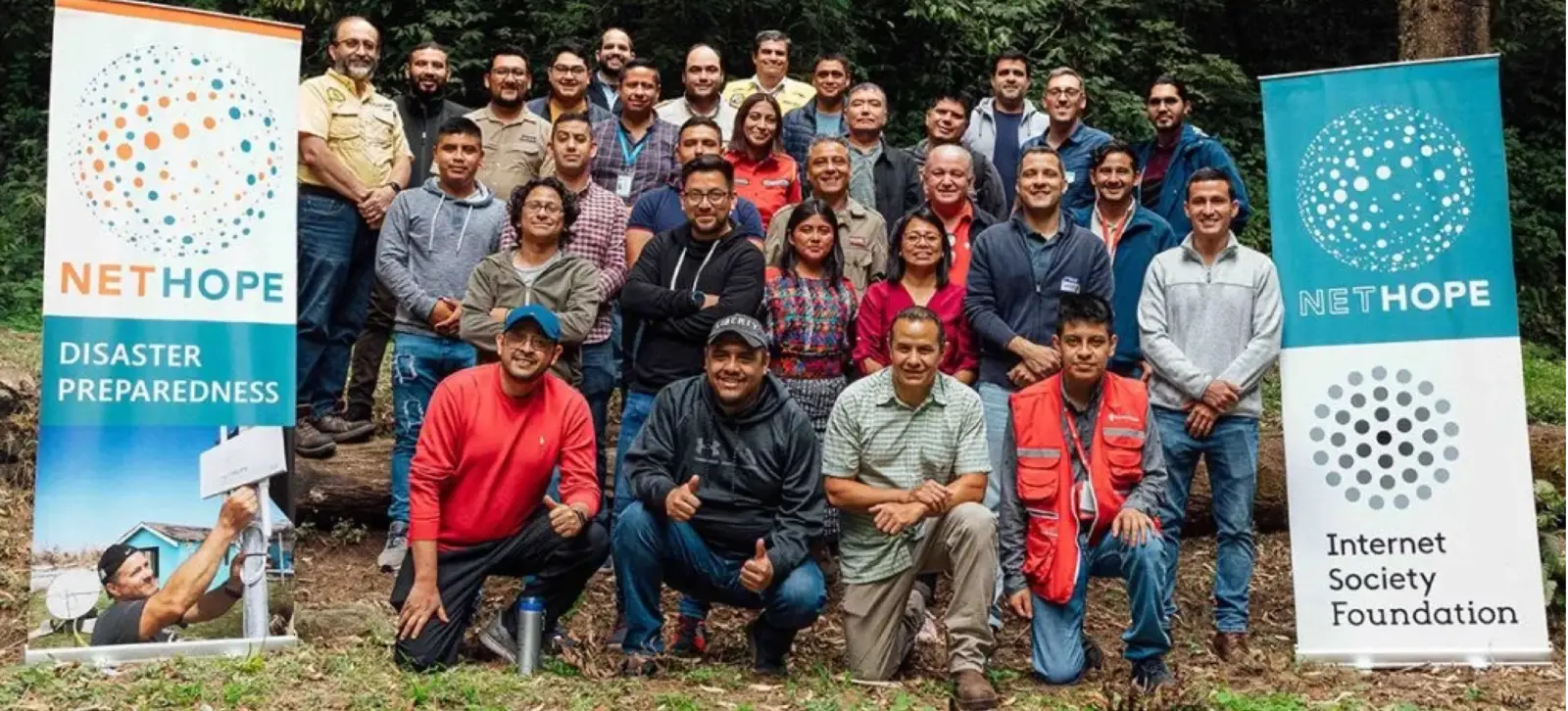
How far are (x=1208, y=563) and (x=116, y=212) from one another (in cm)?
541

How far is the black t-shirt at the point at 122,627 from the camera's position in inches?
209

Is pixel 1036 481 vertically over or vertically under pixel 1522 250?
under

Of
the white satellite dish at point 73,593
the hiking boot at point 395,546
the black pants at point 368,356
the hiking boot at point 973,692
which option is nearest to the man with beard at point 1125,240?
the hiking boot at point 973,692

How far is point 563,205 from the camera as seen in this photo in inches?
247

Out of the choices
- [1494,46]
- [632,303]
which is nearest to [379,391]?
[632,303]

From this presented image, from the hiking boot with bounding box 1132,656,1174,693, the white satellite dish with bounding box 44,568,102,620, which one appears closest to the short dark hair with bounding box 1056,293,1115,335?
the hiking boot with bounding box 1132,656,1174,693

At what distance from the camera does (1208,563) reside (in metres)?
7.55

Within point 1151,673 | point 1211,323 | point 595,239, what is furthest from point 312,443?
point 1211,323

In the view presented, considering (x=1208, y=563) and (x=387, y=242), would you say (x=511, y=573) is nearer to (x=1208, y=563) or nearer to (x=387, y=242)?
(x=387, y=242)

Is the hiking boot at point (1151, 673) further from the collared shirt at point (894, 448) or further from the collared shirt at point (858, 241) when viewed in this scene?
the collared shirt at point (858, 241)

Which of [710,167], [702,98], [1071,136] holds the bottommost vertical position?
[710,167]

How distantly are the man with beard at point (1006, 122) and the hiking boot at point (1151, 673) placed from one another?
9.58 feet

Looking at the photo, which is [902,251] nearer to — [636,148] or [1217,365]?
[1217,365]

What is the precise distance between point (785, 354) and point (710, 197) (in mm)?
740
